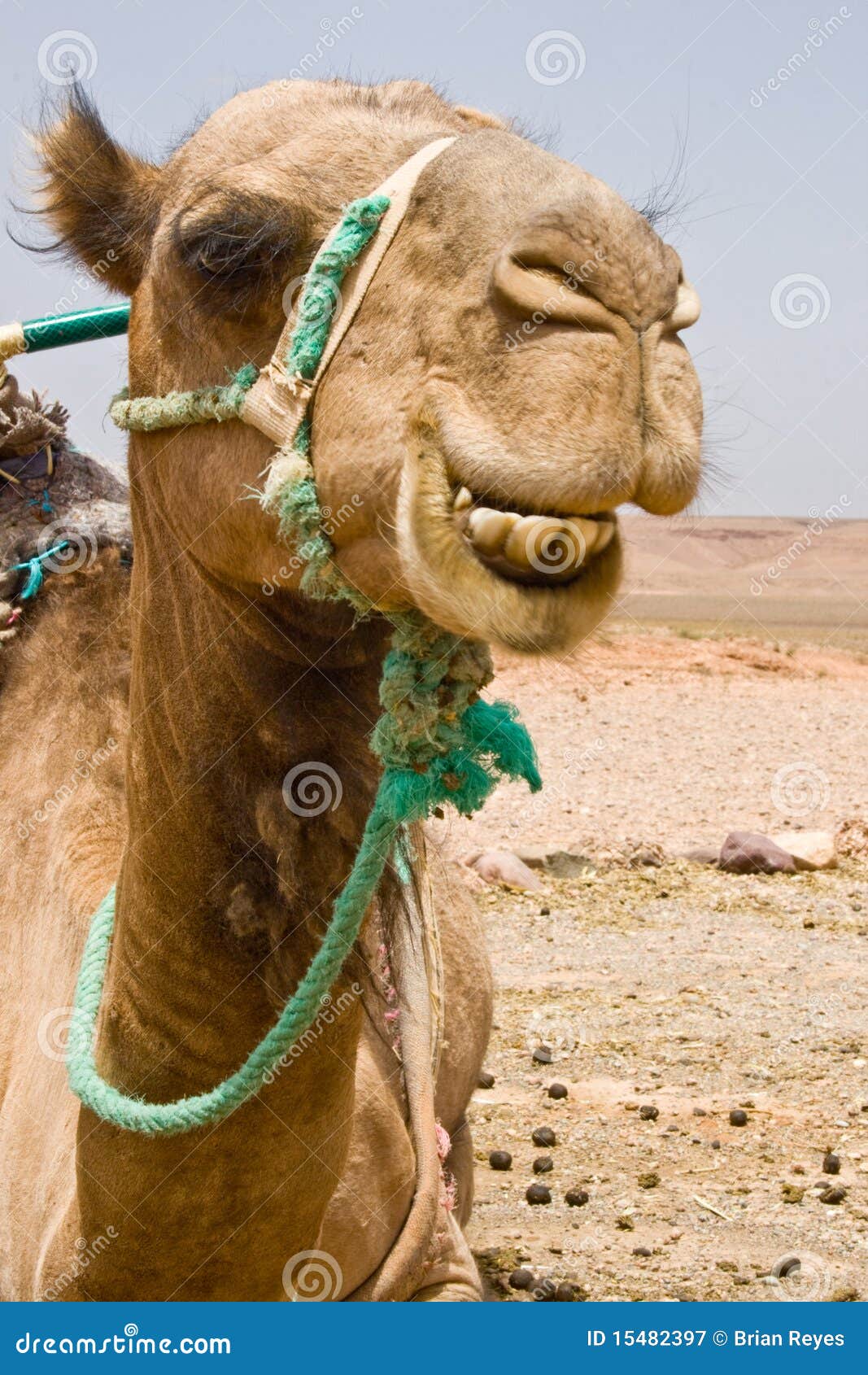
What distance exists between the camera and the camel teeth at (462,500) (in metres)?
1.73

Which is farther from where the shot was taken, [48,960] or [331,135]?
[48,960]

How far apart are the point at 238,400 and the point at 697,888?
6.80 m

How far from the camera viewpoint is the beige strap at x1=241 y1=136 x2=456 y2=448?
6.54 feet

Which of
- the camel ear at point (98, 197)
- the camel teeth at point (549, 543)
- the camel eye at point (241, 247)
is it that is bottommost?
the camel ear at point (98, 197)

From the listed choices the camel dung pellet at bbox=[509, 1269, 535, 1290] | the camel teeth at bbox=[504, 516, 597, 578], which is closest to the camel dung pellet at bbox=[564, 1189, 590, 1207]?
the camel dung pellet at bbox=[509, 1269, 535, 1290]

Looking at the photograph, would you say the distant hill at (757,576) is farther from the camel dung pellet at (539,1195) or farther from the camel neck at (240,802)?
the camel neck at (240,802)

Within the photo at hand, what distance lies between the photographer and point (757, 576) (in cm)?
5106

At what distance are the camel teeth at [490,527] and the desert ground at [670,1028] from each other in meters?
0.26

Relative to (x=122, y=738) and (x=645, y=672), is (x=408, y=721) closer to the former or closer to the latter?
(x=122, y=738)

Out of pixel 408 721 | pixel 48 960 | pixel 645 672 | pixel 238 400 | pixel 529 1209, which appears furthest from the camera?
pixel 645 672

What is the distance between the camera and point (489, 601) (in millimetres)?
1719

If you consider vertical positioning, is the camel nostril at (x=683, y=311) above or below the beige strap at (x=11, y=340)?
above

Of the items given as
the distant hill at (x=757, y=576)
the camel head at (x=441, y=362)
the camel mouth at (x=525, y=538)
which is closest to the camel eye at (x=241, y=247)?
the camel head at (x=441, y=362)

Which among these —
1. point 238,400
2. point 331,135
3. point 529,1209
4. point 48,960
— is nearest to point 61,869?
point 48,960
